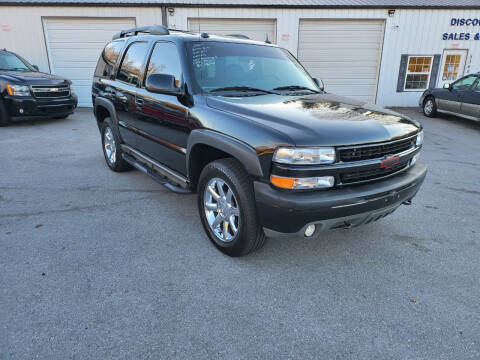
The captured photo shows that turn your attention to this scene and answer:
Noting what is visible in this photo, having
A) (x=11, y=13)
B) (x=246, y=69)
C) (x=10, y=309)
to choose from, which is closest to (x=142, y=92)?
(x=246, y=69)

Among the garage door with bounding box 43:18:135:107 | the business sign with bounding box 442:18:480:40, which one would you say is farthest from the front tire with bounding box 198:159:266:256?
the business sign with bounding box 442:18:480:40

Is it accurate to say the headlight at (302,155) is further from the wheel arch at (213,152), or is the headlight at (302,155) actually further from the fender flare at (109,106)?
the fender flare at (109,106)

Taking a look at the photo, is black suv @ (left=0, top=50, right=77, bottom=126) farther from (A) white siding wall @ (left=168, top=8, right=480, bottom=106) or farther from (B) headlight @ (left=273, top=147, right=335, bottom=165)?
(B) headlight @ (left=273, top=147, right=335, bottom=165)

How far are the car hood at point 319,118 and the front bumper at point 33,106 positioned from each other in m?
7.61

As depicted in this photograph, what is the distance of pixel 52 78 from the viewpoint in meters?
9.23

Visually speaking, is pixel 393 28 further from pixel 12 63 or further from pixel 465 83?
pixel 12 63

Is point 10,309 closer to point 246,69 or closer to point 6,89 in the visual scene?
point 246,69

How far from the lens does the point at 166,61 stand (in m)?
3.65

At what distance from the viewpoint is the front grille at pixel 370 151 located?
8.13ft

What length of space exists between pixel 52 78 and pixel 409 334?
32.9 ft

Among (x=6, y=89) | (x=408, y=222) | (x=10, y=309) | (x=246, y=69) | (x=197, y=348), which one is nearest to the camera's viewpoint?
(x=197, y=348)

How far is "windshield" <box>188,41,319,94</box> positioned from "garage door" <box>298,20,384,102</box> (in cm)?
1084

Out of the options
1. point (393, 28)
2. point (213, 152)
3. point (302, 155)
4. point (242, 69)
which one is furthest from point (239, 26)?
point (302, 155)

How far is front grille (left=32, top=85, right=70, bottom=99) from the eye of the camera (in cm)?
876
